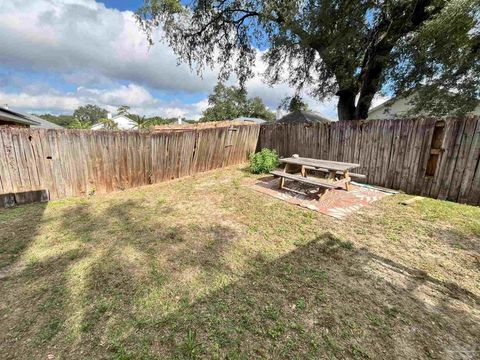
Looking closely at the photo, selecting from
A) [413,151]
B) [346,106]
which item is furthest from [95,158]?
[346,106]

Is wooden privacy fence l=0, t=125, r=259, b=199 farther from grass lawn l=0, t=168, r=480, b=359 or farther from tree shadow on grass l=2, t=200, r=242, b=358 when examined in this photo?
tree shadow on grass l=2, t=200, r=242, b=358

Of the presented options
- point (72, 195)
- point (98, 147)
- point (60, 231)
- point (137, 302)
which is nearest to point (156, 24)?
→ point (98, 147)

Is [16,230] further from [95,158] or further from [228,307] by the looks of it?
[228,307]

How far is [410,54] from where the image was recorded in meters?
7.53

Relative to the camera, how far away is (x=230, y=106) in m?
39.6

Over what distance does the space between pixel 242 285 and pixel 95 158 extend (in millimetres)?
4780

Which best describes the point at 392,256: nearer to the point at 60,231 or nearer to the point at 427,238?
the point at 427,238

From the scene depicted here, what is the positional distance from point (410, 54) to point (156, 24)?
9509mm

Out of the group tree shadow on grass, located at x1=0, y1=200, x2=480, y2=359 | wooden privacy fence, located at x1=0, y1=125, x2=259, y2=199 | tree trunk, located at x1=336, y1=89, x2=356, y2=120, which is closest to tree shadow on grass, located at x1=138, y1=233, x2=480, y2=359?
tree shadow on grass, located at x1=0, y1=200, x2=480, y2=359

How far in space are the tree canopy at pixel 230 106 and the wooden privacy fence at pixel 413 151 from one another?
1359 inches

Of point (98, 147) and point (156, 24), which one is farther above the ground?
point (156, 24)

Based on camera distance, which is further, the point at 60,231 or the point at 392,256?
the point at 60,231

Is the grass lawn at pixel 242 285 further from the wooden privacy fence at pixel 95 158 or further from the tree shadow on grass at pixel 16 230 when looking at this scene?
the wooden privacy fence at pixel 95 158

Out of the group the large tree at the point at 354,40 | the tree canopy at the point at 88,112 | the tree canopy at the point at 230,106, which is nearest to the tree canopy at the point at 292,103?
the large tree at the point at 354,40
